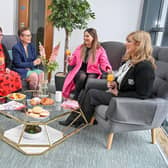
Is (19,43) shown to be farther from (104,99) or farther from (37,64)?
(104,99)

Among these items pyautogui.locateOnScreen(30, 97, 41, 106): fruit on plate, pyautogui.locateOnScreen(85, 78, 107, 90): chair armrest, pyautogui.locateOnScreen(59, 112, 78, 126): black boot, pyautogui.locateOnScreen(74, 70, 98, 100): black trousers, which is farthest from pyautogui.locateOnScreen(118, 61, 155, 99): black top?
pyautogui.locateOnScreen(74, 70, 98, 100): black trousers

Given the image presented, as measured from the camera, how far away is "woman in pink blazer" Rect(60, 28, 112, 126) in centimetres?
291

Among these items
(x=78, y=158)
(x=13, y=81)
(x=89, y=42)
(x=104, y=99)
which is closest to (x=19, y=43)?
(x=13, y=81)

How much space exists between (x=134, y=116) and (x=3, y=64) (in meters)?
1.85

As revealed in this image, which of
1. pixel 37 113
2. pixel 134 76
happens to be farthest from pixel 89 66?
pixel 37 113

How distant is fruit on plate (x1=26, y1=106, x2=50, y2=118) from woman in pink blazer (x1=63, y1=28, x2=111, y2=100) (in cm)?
111

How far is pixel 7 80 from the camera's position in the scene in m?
2.54

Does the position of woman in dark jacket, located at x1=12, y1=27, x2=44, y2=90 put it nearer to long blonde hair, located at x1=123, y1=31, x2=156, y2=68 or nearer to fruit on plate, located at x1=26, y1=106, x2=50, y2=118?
fruit on plate, located at x1=26, y1=106, x2=50, y2=118

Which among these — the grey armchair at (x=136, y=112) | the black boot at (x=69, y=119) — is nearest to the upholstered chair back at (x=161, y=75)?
the grey armchair at (x=136, y=112)

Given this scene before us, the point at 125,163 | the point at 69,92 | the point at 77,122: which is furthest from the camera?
the point at 69,92

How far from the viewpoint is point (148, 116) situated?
1907mm

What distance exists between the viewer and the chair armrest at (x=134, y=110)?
181cm

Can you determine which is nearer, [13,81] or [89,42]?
[13,81]

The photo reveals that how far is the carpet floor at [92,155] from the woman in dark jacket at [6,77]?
80cm
